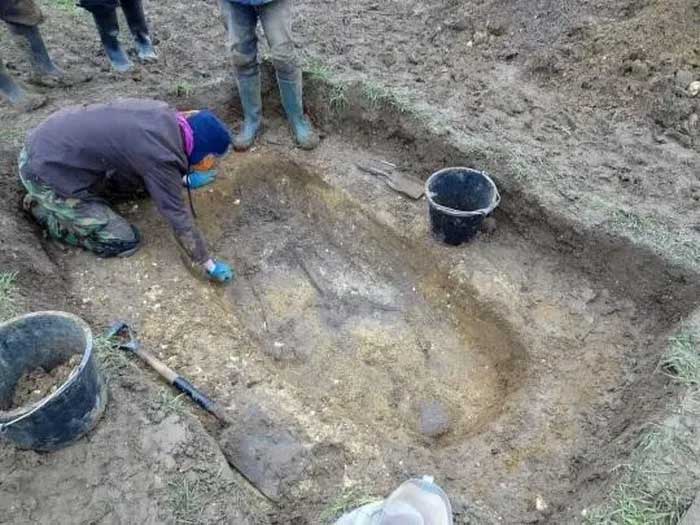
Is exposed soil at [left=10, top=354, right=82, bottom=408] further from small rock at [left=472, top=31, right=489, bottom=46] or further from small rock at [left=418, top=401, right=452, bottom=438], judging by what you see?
small rock at [left=472, top=31, right=489, bottom=46]

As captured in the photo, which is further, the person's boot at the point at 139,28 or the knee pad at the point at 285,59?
the person's boot at the point at 139,28

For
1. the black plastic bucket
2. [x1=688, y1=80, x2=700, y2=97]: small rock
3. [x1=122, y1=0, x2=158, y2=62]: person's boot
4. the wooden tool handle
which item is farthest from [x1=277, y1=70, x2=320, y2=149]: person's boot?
[x1=688, y1=80, x2=700, y2=97]: small rock

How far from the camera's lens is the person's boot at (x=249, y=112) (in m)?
4.93

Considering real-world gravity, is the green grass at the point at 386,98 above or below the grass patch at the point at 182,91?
below

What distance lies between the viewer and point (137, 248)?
14.1 ft

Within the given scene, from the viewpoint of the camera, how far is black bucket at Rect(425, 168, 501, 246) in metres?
4.19

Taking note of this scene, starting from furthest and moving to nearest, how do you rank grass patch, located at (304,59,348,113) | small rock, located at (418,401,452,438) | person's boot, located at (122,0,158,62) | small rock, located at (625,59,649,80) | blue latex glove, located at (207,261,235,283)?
person's boot, located at (122,0,158,62) < small rock, located at (625,59,649,80) < grass patch, located at (304,59,348,113) < blue latex glove, located at (207,261,235,283) < small rock, located at (418,401,452,438)

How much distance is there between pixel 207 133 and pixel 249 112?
1.46 metres

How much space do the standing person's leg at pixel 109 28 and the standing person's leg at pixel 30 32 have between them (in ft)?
1.33

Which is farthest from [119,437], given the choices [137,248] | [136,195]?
[136,195]

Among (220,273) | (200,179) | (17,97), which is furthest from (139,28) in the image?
(220,273)

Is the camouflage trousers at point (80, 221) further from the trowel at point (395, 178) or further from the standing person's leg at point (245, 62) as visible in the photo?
the trowel at point (395, 178)

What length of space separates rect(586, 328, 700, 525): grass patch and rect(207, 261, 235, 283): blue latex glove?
9.00 ft

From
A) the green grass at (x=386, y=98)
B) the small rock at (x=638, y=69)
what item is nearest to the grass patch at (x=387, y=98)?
the green grass at (x=386, y=98)
